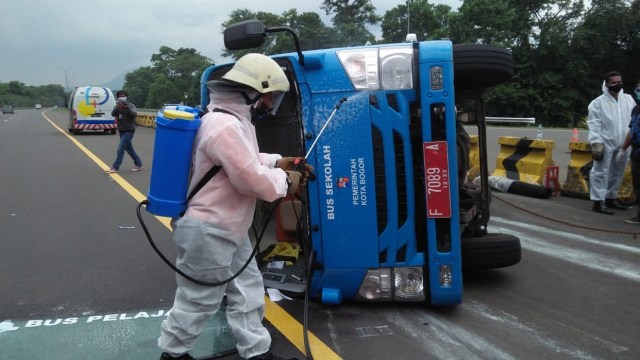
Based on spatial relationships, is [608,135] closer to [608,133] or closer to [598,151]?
[608,133]

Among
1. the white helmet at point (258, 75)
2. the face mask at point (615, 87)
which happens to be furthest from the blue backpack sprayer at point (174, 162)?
the face mask at point (615, 87)

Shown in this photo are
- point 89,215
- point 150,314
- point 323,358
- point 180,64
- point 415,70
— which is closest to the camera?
point 323,358

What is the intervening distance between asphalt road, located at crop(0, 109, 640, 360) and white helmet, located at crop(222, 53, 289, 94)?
1656 mm

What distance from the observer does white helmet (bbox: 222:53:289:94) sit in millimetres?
2693

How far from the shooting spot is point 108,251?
5461mm

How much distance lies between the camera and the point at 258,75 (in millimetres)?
2723

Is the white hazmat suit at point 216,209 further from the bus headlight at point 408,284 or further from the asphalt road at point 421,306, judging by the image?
the bus headlight at point 408,284

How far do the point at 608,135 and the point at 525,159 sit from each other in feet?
5.41

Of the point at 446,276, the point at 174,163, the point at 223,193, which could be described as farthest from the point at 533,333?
the point at 174,163

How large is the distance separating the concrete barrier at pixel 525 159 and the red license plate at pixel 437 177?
5519 mm

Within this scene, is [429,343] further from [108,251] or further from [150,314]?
[108,251]

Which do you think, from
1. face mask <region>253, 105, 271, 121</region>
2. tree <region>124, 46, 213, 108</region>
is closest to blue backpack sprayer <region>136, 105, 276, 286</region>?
face mask <region>253, 105, 271, 121</region>

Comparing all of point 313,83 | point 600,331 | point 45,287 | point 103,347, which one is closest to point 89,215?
point 45,287

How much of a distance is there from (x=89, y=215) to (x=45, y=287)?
116 inches
